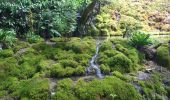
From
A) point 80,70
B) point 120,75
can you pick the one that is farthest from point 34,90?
point 120,75

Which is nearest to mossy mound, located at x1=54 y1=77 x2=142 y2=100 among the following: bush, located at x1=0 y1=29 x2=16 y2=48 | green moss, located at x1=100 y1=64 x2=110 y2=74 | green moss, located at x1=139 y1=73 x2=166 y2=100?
green moss, located at x1=139 y1=73 x2=166 y2=100

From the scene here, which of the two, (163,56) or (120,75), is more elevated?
(163,56)

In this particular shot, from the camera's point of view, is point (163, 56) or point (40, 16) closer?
point (163, 56)

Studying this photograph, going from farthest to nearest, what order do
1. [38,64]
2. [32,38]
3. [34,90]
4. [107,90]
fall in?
[32,38] < [38,64] < [107,90] < [34,90]

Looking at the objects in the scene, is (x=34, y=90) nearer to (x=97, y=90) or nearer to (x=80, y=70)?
(x=97, y=90)

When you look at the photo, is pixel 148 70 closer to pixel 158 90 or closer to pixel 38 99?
pixel 158 90

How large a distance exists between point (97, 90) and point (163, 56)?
3.62 m

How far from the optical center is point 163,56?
360 inches

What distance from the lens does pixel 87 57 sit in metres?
Answer: 8.49

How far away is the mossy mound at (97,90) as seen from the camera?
6395 millimetres

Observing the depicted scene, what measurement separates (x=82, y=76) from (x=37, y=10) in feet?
17.6

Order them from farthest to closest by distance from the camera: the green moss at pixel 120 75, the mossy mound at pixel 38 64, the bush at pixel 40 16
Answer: the bush at pixel 40 16
the green moss at pixel 120 75
the mossy mound at pixel 38 64

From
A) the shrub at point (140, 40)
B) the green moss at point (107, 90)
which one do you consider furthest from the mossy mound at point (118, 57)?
the green moss at point (107, 90)

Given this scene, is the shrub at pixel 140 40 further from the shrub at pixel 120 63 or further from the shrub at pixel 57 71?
the shrub at pixel 57 71
